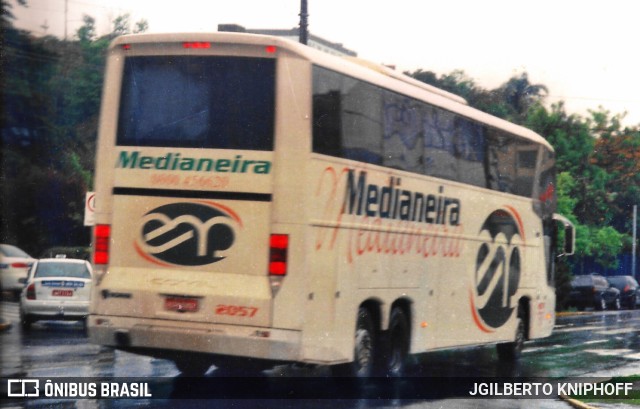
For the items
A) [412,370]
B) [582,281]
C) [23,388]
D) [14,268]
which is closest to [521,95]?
[582,281]

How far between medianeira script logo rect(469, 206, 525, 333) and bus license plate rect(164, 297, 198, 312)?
20.3ft

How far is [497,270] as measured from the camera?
18281 millimetres

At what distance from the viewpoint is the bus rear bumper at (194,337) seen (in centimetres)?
1186

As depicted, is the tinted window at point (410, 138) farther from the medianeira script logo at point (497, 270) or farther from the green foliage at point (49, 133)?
the green foliage at point (49, 133)

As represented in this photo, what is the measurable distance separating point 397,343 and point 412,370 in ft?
6.86

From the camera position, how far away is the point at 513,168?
741 inches

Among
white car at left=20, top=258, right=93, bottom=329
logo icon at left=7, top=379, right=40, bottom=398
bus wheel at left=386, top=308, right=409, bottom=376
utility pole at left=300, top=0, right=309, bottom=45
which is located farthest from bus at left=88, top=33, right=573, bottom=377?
utility pole at left=300, top=0, right=309, bottom=45

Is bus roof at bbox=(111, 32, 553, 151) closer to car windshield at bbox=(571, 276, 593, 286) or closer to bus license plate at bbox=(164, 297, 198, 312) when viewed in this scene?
bus license plate at bbox=(164, 297, 198, 312)

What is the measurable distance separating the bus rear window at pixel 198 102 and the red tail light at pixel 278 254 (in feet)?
3.17

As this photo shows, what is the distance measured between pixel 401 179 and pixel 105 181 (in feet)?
12.8

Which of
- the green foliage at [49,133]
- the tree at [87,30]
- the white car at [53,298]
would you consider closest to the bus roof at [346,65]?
the white car at [53,298]

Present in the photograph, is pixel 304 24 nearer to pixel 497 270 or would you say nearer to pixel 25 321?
pixel 25 321

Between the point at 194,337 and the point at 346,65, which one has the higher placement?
the point at 346,65

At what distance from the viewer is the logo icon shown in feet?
38.5
